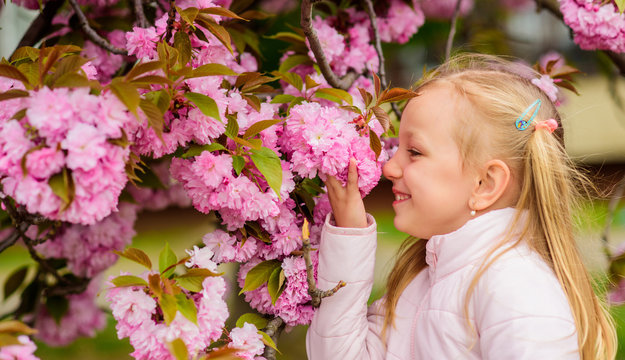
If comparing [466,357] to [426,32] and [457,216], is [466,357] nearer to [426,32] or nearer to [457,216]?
[457,216]

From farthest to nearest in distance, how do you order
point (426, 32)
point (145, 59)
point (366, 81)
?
point (426, 32) → point (366, 81) → point (145, 59)

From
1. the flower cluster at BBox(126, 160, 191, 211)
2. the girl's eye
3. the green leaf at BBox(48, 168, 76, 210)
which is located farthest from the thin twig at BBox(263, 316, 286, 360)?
the flower cluster at BBox(126, 160, 191, 211)

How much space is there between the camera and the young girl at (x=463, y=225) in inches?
50.8

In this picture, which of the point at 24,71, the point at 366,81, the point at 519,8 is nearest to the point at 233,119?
the point at 24,71

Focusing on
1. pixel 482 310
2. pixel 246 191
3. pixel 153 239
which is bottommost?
pixel 153 239

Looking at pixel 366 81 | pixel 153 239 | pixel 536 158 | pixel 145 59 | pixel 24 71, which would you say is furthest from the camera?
pixel 153 239

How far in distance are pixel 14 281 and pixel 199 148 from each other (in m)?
1.64

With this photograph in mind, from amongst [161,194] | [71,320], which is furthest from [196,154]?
[71,320]

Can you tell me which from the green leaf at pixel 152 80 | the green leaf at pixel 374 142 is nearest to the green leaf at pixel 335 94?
the green leaf at pixel 374 142

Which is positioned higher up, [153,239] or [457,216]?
[457,216]

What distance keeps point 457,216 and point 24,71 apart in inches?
37.9

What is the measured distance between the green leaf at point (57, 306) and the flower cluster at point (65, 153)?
5.60 ft

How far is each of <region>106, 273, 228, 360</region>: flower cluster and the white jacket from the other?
372mm

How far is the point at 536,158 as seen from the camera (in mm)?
1360
